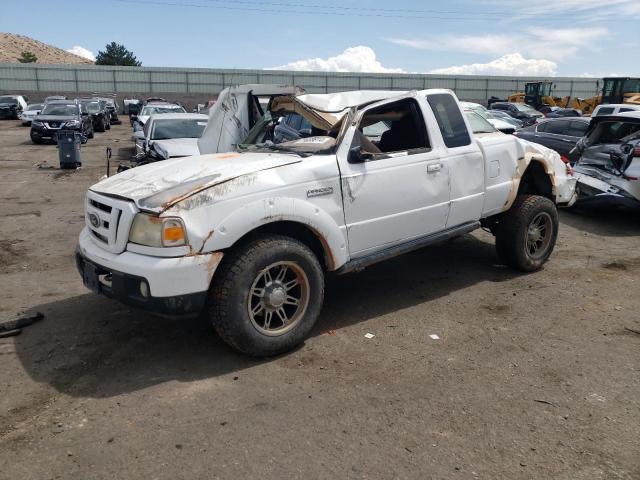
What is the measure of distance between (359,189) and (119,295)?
1943 millimetres

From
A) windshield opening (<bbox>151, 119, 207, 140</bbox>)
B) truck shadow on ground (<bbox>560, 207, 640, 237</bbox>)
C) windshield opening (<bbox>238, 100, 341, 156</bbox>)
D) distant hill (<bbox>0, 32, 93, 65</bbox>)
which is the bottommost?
truck shadow on ground (<bbox>560, 207, 640, 237</bbox>)

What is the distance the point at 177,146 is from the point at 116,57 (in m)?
78.7

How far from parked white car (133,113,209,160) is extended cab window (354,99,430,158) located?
6.09 metres

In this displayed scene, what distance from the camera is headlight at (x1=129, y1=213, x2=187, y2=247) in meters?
3.52

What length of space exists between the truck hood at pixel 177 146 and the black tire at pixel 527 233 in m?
6.03

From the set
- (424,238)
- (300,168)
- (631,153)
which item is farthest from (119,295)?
(631,153)

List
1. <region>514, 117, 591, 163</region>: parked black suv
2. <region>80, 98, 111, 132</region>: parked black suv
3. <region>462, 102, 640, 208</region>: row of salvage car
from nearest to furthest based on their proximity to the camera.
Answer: <region>462, 102, 640, 208</region>: row of salvage car, <region>514, 117, 591, 163</region>: parked black suv, <region>80, 98, 111, 132</region>: parked black suv

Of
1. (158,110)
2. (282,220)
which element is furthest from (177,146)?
(158,110)

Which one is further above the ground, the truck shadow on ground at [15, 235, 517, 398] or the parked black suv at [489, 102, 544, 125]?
the parked black suv at [489, 102, 544, 125]

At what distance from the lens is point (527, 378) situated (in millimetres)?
3730

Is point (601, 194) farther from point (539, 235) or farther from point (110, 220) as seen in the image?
point (110, 220)

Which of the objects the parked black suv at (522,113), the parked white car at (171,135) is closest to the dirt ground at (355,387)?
the parked white car at (171,135)

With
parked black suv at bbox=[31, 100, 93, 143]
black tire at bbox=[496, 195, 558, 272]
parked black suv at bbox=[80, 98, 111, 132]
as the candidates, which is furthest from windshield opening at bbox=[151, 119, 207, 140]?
parked black suv at bbox=[80, 98, 111, 132]

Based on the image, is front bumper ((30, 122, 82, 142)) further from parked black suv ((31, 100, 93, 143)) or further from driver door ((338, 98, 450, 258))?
driver door ((338, 98, 450, 258))
